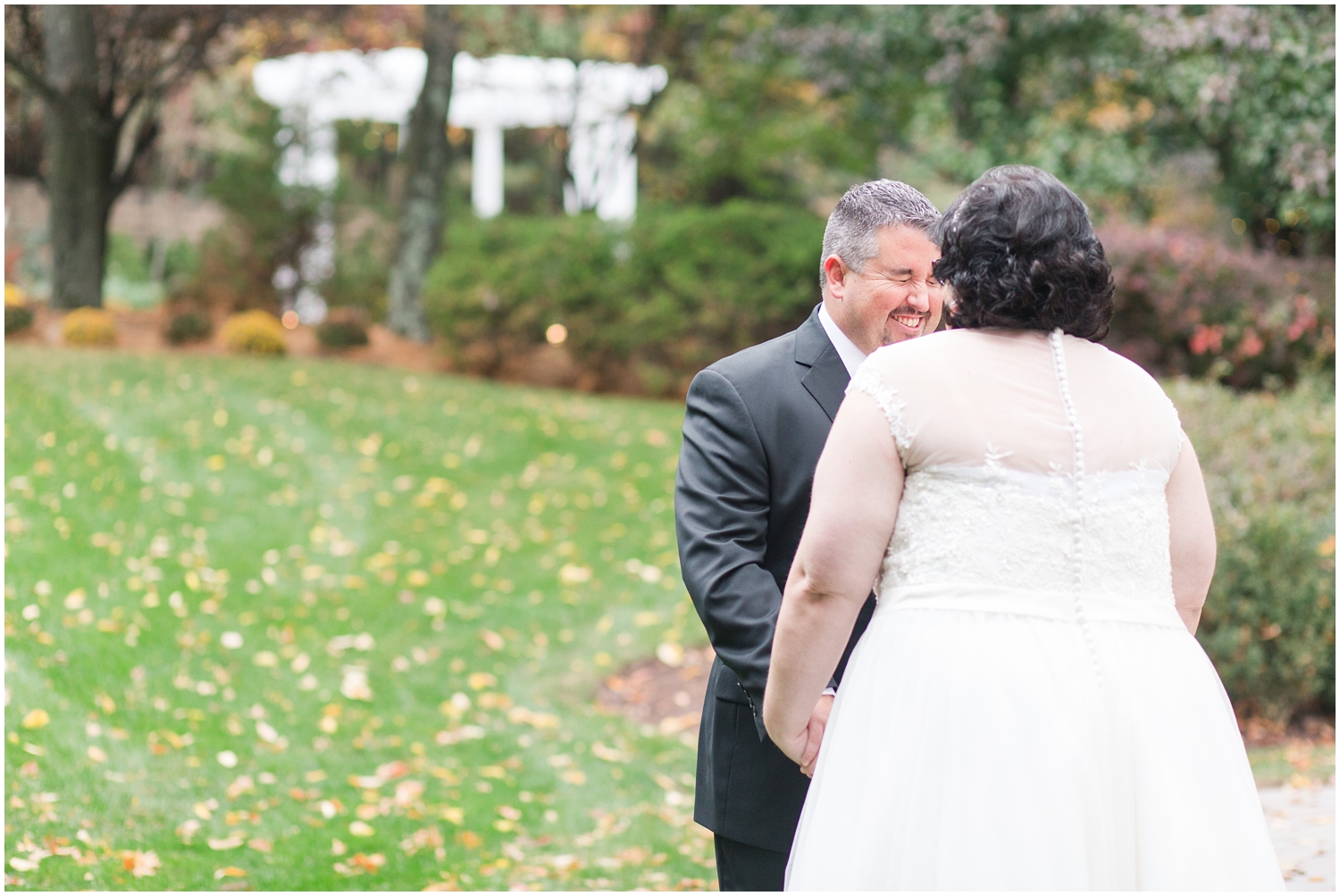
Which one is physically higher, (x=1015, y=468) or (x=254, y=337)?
(x=1015, y=468)

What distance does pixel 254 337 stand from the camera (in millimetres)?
14938

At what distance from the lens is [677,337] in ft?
46.2

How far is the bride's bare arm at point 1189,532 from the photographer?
221 cm

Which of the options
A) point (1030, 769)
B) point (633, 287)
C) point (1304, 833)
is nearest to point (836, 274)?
point (1030, 769)

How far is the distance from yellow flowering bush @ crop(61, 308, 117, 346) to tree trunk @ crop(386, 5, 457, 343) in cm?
401

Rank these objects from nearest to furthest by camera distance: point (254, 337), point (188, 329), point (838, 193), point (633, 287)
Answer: point (633, 287)
point (254, 337)
point (188, 329)
point (838, 193)

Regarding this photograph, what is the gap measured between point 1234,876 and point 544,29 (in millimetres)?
19432

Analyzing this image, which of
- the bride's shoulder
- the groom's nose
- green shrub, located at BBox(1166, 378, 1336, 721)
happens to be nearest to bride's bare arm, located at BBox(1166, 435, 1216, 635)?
the bride's shoulder

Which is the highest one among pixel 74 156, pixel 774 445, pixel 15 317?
pixel 74 156

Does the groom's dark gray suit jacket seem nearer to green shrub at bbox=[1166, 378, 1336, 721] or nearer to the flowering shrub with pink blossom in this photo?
green shrub at bbox=[1166, 378, 1336, 721]

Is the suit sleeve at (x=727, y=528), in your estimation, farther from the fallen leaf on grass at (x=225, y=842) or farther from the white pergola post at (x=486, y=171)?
the white pergola post at (x=486, y=171)

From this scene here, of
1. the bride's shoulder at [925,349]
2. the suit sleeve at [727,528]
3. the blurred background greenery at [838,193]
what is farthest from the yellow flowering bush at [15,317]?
the bride's shoulder at [925,349]

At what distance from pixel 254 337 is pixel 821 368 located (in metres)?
13.6

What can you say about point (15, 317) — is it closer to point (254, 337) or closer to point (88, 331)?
point (88, 331)
